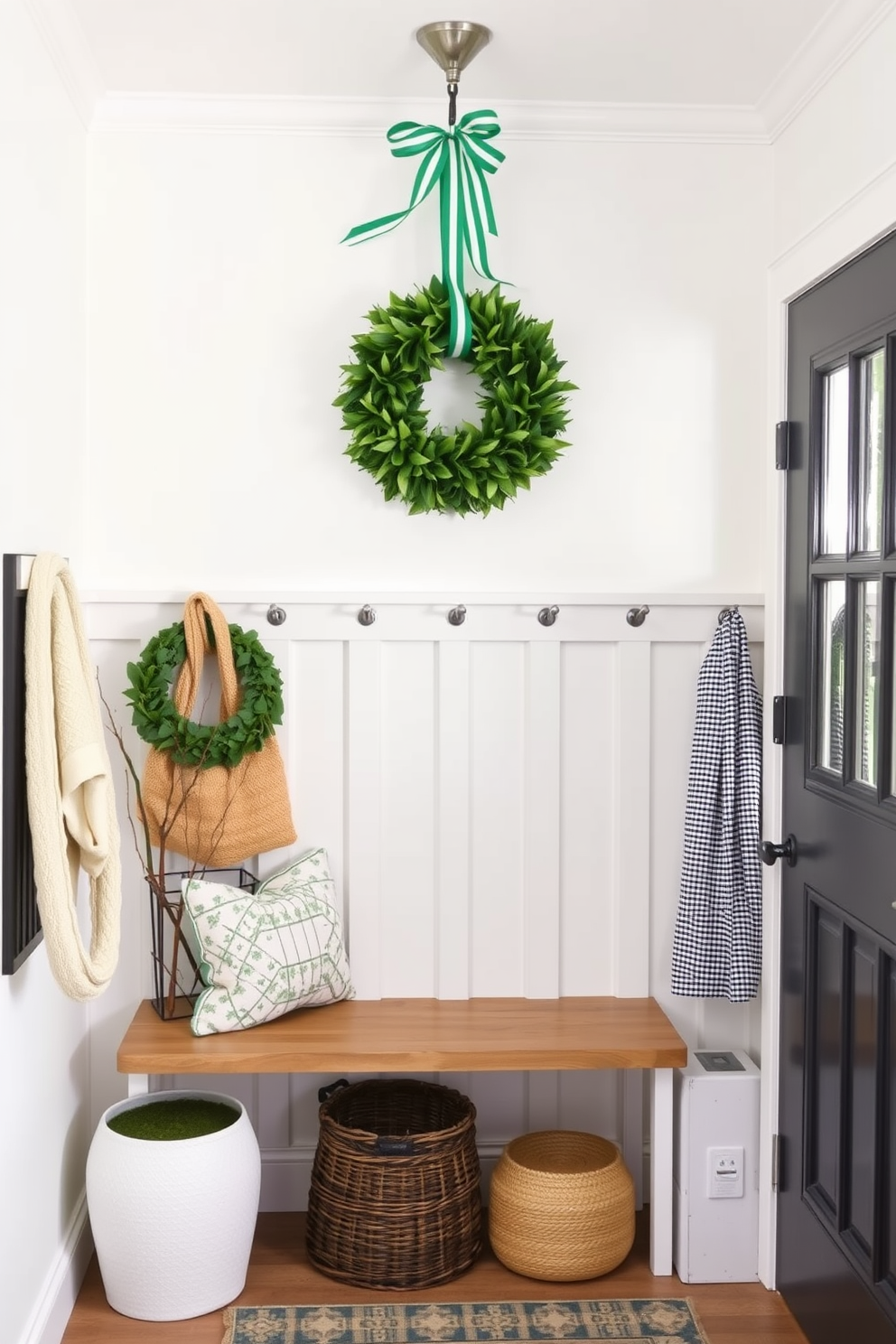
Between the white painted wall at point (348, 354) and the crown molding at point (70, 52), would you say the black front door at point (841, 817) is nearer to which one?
the white painted wall at point (348, 354)

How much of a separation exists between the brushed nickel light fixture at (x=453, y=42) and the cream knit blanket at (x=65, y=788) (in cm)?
119

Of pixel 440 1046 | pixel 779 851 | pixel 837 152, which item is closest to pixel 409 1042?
pixel 440 1046

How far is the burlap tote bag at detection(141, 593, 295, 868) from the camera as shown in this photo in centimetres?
260

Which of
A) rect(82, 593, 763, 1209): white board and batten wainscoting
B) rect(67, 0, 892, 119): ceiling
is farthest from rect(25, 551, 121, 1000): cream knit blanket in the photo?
rect(67, 0, 892, 119): ceiling

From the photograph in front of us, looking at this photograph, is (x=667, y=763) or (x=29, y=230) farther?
(x=667, y=763)

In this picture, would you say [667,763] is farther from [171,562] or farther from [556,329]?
[171,562]

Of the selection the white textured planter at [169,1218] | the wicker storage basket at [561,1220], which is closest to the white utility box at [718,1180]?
the wicker storage basket at [561,1220]

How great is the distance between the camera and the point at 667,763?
2795 millimetres

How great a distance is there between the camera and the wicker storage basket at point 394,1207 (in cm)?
247

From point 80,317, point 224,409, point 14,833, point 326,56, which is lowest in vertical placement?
point 14,833

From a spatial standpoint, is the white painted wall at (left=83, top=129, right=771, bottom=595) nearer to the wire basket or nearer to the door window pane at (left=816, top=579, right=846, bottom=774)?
the door window pane at (left=816, top=579, right=846, bottom=774)

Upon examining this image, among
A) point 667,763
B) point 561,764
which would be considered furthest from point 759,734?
point 561,764

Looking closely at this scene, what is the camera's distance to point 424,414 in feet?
8.70

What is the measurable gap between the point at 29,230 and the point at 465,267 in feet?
3.16
